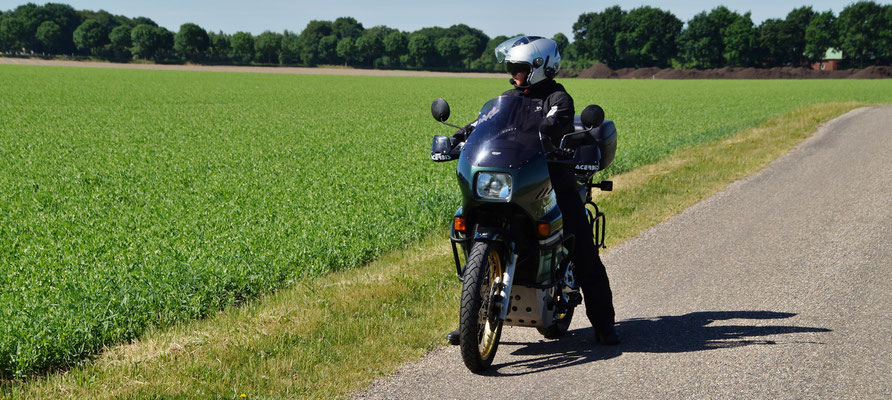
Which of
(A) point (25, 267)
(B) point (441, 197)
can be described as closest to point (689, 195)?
(B) point (441, 197)

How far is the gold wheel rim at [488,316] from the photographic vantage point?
4.65 m

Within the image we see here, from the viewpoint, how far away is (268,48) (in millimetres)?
142875

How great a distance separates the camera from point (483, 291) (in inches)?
182

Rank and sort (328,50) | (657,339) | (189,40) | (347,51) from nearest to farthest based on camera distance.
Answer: (657,339)
(189,40)
(347,51)
(328,50)

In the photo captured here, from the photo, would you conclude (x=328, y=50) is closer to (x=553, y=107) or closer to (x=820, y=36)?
(x=820, y=36)

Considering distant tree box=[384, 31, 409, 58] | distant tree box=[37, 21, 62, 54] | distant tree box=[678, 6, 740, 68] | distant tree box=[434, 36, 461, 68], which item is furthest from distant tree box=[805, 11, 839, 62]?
distant tree box=[37, 21, 62, 54]

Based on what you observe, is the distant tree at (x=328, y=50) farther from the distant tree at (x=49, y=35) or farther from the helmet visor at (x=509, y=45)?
the helmet visor at (x=509, y=45)

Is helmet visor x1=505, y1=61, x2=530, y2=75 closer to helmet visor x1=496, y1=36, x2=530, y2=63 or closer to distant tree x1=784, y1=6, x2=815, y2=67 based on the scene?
helmet visor x1=496, y1=36, x2=530, y2=63

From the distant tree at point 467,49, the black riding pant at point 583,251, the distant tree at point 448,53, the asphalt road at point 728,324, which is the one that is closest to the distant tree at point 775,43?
the distant tree at point 467,49

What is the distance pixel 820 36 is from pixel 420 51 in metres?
70.7

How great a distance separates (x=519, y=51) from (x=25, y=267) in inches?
225

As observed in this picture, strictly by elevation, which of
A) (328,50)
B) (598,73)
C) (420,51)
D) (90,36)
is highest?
(90,36)

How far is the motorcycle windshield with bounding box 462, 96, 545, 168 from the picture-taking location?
4488 millimetres

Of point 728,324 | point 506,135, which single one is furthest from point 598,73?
point 506,135
